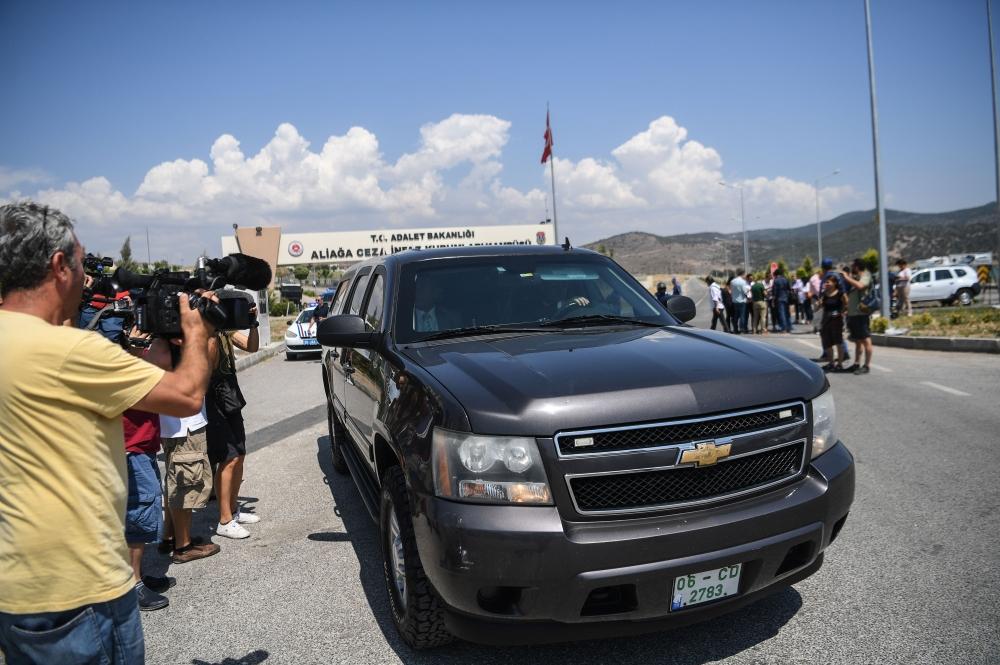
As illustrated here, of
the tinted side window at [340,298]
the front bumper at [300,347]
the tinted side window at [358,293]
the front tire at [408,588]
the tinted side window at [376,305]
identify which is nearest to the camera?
the front tire at [408,588]

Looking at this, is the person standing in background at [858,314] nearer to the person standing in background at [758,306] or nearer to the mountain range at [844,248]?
the person standing in background at [758,306]

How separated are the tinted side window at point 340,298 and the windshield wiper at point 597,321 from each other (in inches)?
100

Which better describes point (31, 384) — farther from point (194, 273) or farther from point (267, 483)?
point (267, 483)

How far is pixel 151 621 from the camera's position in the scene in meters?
3.66

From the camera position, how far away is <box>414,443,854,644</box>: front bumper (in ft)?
7.95

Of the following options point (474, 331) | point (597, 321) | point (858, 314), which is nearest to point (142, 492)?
point (474, 331)

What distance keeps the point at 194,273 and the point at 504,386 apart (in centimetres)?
122

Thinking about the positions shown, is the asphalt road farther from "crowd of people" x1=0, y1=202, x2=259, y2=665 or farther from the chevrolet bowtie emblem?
"crowd of people" x1=0, y1=202, x2=259, y2=665

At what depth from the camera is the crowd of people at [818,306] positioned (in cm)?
1103

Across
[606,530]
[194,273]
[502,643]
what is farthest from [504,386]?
[194,273]

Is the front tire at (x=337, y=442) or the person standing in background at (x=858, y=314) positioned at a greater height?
the person standing in background at (x=858, y=314)

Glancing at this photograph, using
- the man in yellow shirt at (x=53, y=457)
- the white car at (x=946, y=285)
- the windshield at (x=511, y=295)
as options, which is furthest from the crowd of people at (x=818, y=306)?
the man in yellow shirt at (x=53, y=457)

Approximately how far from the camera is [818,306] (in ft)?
38.2

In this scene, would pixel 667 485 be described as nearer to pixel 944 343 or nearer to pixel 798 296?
pixel 944 343
